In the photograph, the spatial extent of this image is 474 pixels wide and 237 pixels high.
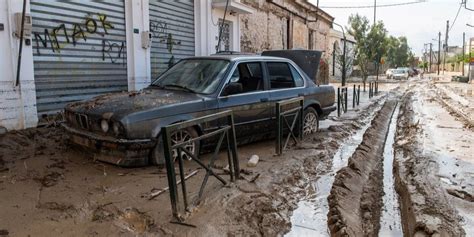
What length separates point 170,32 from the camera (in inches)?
431

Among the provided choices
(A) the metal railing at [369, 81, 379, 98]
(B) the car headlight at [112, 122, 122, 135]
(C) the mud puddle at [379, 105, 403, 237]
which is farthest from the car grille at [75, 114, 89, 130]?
(A) the metal railing at [369, 81, 379, 98]

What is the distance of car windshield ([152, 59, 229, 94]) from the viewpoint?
19.6 ft

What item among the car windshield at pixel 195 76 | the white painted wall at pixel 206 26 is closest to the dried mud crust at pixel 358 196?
the car windshield at pixel 195 76

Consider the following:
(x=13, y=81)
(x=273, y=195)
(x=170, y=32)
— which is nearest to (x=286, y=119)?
(x=273, y=195)

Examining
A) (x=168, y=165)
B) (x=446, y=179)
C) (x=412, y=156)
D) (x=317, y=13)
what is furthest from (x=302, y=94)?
(x=317, y=13)

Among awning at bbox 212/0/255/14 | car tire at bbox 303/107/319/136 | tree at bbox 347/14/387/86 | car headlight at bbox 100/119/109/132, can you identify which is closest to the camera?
car headlight at bbox 100/119/109/132

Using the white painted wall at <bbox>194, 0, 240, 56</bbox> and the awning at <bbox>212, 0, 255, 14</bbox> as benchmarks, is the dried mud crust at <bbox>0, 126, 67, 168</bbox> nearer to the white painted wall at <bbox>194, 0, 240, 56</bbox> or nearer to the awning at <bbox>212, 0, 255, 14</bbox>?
the white painted wall at <bbox>194, 0, 240, 56</bbox>

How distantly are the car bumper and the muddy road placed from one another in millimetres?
194

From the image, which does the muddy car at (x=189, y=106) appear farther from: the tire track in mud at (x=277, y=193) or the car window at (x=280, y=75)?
the tire track in mud at (x=277, y=193)

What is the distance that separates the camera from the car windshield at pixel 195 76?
5.99 m

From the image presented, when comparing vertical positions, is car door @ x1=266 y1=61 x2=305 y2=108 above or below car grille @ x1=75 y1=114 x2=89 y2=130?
above

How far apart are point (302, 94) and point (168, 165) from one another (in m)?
4.42

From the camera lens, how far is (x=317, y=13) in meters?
24.0

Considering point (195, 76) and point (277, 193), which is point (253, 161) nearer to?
point (277, 193)
